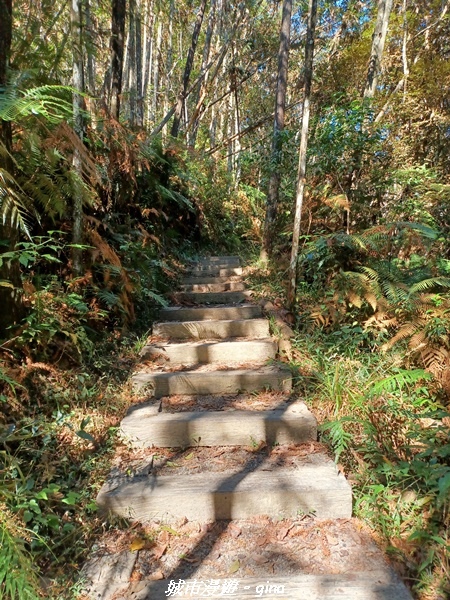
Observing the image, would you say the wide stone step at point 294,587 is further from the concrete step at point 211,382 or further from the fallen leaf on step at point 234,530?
the concrete step at point 211,382

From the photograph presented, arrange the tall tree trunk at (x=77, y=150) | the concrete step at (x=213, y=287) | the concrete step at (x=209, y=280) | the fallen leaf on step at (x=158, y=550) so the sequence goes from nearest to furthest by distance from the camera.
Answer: the fallen leaf on step at (x=158, y=550) < the tall tree trunk at (x=77, y=150) < the concrete step at (x=213, y=287) < the concrete step at (x=209, y=280)

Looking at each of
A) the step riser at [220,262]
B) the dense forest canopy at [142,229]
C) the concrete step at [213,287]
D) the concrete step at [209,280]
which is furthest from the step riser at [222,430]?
the step riser at [220,262]

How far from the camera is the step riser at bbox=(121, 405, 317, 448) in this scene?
2.37m

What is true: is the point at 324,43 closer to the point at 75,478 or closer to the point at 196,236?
the point at 196,236

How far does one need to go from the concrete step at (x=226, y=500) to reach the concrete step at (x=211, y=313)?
2075mm

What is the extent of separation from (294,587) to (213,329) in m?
2.28

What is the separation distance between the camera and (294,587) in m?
1.56

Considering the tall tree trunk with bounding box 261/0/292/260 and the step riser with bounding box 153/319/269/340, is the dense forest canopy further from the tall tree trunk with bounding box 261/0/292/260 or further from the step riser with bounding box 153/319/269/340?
the step riser with bounding box 153/319/269/340

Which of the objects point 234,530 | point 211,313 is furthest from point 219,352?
point 234,530

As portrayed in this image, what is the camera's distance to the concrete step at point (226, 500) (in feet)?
6.31

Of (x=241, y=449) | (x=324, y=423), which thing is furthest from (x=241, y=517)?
(x=324, y=423)

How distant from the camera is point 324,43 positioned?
9445 millimetres

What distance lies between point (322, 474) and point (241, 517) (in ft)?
1.69

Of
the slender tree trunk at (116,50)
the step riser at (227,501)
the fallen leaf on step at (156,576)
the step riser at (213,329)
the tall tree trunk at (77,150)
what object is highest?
the slender tree trunk at (116,50)
